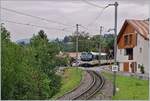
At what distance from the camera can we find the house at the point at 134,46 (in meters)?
67.2

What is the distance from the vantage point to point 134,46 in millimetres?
71625

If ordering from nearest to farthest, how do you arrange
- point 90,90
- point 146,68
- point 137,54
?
point 90,90, point 146,68, point 137,54

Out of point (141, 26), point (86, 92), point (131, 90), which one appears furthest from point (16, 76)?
point (141, 26)

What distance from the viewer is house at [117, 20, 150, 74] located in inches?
2648

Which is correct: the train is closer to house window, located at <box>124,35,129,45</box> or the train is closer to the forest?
house window, located at <box>124,35,129,45</box>

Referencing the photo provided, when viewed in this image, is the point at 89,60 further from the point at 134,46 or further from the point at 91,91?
the point at 91,91

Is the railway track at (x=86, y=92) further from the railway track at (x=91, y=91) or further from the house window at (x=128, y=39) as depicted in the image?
the house window at (x=128, y=39)

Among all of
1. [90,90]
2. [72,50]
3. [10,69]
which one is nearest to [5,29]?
[10,69]

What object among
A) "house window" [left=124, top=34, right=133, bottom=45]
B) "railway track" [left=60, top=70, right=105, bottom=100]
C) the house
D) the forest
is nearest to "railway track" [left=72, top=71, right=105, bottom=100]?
"railway track" [left=60, top=70, right=105, bottom=100]

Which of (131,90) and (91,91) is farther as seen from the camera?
(91,91)

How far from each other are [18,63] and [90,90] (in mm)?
22845

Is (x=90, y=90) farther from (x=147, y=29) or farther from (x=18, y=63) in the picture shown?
(x=147, y=29)

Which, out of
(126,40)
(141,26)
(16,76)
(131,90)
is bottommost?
(131,90)

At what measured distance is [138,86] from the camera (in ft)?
145
